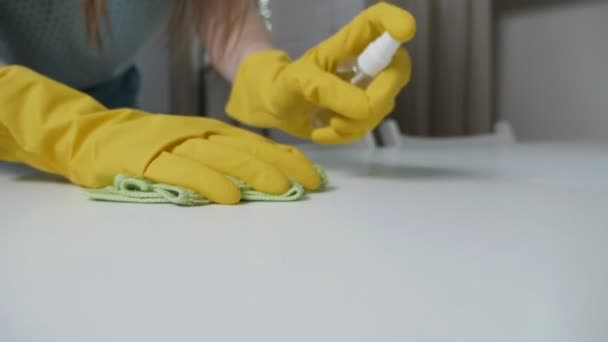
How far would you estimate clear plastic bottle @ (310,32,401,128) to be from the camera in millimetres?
496

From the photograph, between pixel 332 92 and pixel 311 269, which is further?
pixel 332 92

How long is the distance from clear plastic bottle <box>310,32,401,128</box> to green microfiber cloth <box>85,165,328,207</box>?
0.12 m

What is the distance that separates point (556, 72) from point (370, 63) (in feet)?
4.58

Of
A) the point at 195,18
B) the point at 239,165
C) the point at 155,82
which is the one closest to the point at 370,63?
the point at 239,165

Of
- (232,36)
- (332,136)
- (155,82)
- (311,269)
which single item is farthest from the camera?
(155,82)

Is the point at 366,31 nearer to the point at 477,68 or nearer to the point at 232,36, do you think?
the point at 232,36

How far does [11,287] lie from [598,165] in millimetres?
678

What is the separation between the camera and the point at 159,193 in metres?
0.44

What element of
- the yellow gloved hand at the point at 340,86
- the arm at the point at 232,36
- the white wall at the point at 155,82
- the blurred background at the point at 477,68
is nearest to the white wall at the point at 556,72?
the blurred background at the point at 477,68

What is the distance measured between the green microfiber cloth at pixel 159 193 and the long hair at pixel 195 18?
352 millimetres

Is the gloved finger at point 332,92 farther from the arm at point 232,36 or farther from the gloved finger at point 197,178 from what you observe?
the arm at point 232,36

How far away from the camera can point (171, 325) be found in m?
0.21

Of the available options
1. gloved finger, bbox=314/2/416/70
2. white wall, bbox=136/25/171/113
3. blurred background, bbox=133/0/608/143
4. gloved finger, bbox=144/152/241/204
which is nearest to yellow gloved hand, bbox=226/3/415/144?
gloved finger, bbox=314/2/416/70

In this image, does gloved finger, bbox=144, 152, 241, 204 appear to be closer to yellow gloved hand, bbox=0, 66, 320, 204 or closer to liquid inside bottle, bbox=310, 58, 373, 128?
yellow gloved hand, bbox=0, 66, 320, 204
